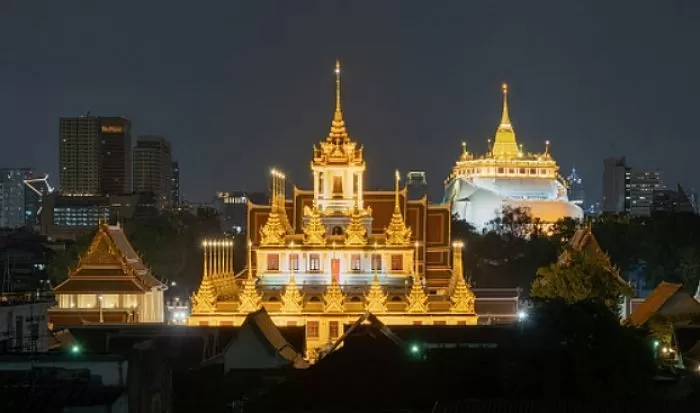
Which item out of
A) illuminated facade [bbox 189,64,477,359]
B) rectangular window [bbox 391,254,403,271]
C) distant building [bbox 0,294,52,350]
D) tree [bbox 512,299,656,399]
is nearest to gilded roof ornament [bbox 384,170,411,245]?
illuminated facade [bbox 189,64,477,359]

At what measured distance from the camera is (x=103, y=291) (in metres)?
61.4

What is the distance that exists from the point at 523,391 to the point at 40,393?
38.0 ft

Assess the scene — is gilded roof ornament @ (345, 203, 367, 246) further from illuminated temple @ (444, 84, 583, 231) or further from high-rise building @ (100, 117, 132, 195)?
high-rise building @ (100, 117, 132, 195)

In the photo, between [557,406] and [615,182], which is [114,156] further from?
[557,406]

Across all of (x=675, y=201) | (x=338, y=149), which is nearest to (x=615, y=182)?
(x=675, y=201)

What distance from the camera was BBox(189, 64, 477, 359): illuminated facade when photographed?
57000mm

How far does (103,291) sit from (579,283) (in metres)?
20.4

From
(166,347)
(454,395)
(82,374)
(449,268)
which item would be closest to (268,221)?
(449,268)

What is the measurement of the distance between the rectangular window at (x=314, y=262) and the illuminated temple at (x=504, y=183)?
2404 inches

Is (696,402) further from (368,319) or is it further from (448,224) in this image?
(448,224)

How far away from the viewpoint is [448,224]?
218 ft

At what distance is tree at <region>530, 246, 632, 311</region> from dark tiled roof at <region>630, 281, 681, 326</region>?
1.06m

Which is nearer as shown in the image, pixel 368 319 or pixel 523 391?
pixel 523 391

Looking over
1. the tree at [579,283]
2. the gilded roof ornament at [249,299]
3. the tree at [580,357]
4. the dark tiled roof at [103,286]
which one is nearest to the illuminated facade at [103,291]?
the dark tiled roof at [103,286]
